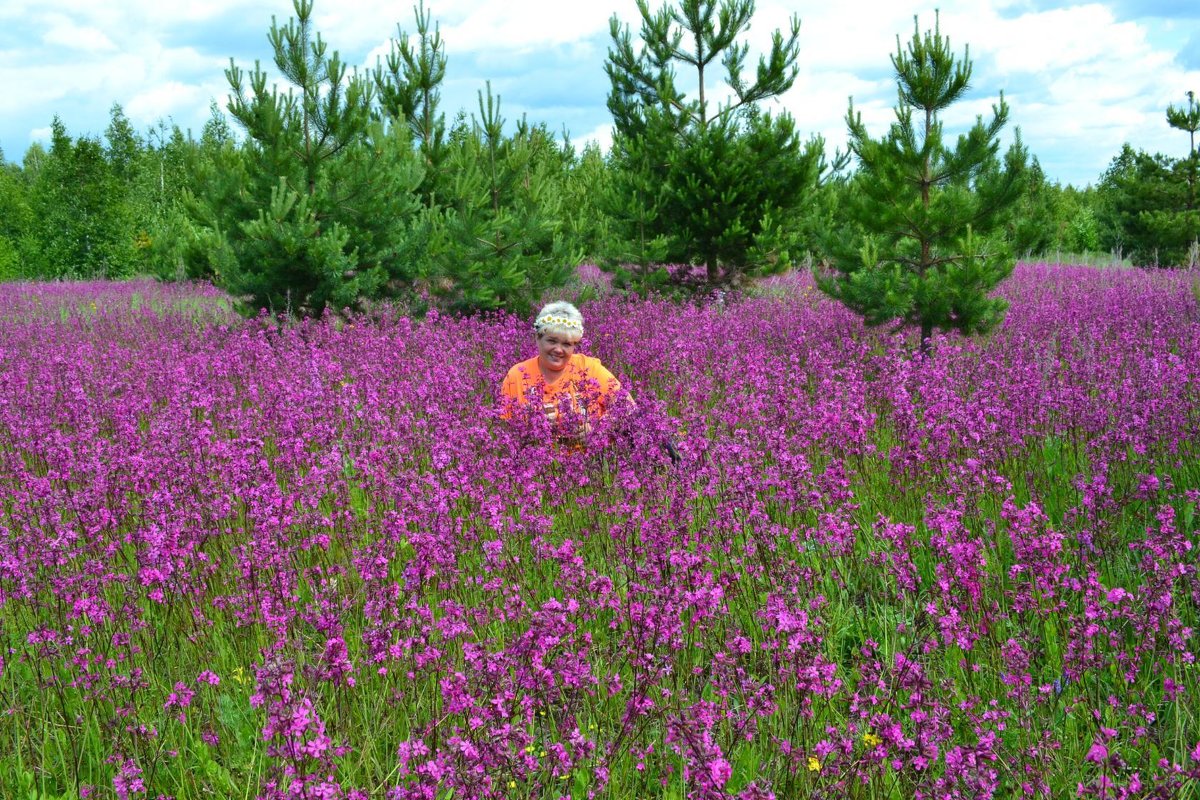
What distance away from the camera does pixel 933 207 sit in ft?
27.0

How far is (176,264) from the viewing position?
2352 centimetres

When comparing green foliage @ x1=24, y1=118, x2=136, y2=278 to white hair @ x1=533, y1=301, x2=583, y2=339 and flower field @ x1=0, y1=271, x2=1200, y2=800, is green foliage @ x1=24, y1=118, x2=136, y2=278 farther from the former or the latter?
white hair @ x1=533, y1=301, x2=583, y2=339

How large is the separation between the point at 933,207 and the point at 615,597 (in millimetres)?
6754

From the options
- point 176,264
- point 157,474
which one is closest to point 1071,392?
point 157,474

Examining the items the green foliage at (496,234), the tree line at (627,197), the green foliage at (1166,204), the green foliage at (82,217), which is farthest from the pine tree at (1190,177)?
the green foliage at (82,217)

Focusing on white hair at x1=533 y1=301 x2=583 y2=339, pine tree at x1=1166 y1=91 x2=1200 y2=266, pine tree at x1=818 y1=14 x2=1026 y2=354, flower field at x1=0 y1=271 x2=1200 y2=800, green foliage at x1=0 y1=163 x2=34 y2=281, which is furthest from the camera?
green foliage at x1=0 y1=163 x2=34 y2=281

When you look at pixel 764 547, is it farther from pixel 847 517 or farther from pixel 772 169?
pixel 772 169

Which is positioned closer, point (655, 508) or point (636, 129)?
point (655, 508)

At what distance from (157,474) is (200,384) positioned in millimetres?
2816

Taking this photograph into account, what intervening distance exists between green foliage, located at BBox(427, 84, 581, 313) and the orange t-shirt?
4.60 meters

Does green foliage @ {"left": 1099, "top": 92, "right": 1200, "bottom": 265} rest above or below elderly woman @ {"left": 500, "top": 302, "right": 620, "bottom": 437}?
above

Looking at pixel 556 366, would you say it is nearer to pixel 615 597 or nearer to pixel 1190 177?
pixel 615 597

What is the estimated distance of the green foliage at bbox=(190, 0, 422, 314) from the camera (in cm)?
1002

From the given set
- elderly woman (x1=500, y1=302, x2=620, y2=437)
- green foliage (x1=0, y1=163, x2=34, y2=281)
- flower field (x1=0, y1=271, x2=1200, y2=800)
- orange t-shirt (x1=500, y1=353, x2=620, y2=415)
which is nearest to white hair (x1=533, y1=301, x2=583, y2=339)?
elderly woman (x1=500, y1=302, x2=620, y2=437)
